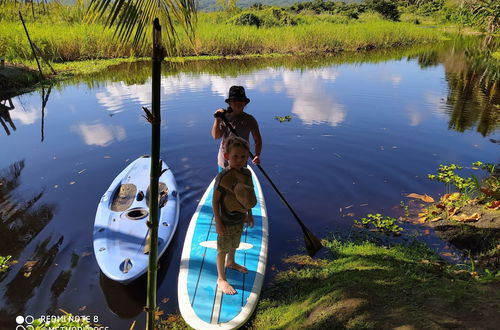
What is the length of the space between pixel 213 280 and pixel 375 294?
5.71 feet

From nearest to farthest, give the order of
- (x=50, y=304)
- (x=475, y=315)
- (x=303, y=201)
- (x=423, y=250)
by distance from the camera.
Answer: (x=475, y=315) < (x=50, y=304) < (x=423, y=250) < (x=303, y=201)

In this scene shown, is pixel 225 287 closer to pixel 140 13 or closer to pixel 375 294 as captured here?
pixel 375 294

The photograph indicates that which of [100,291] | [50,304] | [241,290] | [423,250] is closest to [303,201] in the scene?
[423,250]

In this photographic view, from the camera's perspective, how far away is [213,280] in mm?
3762

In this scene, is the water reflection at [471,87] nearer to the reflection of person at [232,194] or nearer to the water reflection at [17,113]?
the reflection of person at [232,194]

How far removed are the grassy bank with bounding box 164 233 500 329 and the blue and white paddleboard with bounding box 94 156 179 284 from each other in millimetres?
865

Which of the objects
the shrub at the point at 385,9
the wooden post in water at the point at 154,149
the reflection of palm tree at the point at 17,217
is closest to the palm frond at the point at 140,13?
the wooden post in water at the point at 154,149

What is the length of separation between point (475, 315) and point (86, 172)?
7.27 meters

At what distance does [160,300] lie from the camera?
4031 mm

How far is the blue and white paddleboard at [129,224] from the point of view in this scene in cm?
395

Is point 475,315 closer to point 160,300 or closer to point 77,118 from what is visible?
point 160,300

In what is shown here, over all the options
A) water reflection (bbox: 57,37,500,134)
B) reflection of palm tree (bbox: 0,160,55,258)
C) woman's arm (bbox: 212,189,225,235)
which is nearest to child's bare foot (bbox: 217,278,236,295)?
woman's arm (bbox: 212,189,225,235)

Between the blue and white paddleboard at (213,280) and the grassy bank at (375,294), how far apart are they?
0.27 m

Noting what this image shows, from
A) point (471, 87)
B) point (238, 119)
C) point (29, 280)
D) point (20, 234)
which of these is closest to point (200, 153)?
point (20, 234)
